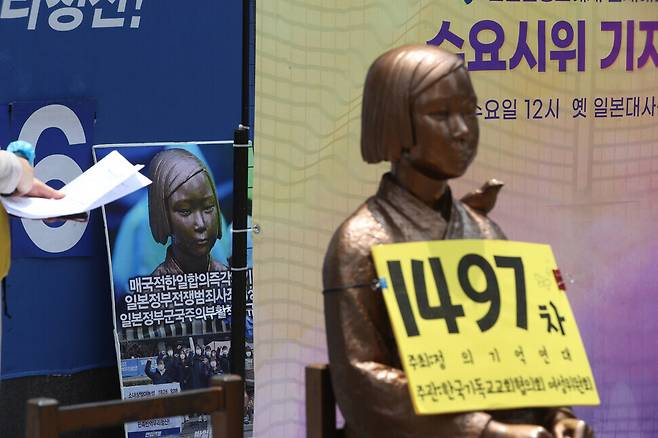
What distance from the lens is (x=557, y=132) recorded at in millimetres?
4879

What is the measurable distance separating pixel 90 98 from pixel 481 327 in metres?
2.66

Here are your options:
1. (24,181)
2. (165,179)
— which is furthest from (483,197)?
(165,179)

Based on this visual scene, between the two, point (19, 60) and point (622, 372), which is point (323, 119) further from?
point (622, 372)

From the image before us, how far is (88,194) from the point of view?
3578mm

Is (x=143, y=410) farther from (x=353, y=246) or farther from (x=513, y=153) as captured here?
(x=513, y=153)

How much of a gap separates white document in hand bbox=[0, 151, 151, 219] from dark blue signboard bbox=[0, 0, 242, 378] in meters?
1.31

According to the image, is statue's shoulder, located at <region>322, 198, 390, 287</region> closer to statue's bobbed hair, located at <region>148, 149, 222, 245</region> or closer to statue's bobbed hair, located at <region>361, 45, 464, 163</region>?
statue's bobbed hair, located at <region>361, 45, 464, 163</region>

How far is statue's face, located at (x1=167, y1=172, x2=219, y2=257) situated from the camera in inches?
205

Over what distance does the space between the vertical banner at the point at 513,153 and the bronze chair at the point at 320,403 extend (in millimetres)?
1871

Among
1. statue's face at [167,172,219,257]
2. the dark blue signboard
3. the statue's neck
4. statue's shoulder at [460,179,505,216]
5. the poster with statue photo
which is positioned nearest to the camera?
the statue's neck

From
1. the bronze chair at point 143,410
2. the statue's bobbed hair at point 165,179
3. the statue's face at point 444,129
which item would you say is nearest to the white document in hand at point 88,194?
the bronze chair at point 143,410

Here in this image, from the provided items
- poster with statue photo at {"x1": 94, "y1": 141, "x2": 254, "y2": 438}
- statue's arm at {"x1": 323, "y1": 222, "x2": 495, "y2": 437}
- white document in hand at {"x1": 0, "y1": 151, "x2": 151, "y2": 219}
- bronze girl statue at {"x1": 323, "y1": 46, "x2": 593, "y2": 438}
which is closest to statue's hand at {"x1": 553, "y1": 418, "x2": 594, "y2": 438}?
bronze girl statue at {"x1": 323, "y1": 46, "x2": 593, "y2": 438}

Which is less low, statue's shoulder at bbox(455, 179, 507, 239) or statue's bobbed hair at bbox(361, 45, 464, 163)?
statue's bobbed hair at bbox(361, 45, 464, 163)

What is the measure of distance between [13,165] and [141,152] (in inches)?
60.0
